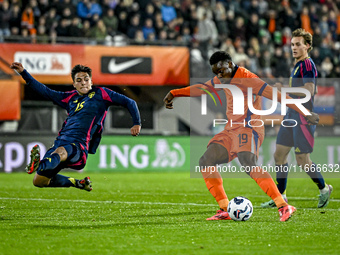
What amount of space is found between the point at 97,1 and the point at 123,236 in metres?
14.5

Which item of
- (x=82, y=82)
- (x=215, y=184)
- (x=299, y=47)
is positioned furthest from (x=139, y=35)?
(x=215, y=184)

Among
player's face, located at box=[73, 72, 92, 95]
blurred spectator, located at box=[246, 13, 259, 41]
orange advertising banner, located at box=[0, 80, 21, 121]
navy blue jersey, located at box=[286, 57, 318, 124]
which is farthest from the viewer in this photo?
blurred spectator, located at box=[246, 13, 259, 41]

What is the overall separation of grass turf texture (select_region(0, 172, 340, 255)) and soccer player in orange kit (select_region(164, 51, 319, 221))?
361mm

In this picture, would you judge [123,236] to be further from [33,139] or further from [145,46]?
[145,46]

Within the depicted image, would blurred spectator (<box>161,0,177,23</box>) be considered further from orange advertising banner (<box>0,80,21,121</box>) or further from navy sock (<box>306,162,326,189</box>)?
navy sock (<box>306,162,326,189</box>)

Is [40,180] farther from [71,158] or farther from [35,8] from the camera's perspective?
[35,8]

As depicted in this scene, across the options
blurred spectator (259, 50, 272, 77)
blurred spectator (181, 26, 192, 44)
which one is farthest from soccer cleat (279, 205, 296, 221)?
blurred spectator (259, 50, 272, 77)

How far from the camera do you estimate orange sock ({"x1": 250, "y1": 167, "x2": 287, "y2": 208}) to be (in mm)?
6609

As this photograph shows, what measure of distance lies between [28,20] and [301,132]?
11.1 meters

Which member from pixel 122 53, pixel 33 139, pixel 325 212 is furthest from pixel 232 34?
pixel 325 212

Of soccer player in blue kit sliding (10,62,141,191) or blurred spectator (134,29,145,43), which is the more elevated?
blurred spectator (134,29,145,43)

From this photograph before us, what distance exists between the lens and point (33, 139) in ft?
53.1

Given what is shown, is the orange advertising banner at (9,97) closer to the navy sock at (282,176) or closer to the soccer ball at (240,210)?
the navy sock at (282,176)

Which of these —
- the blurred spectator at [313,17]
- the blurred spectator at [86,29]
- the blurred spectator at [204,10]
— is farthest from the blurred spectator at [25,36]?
the blurred spectator at [313,17]
